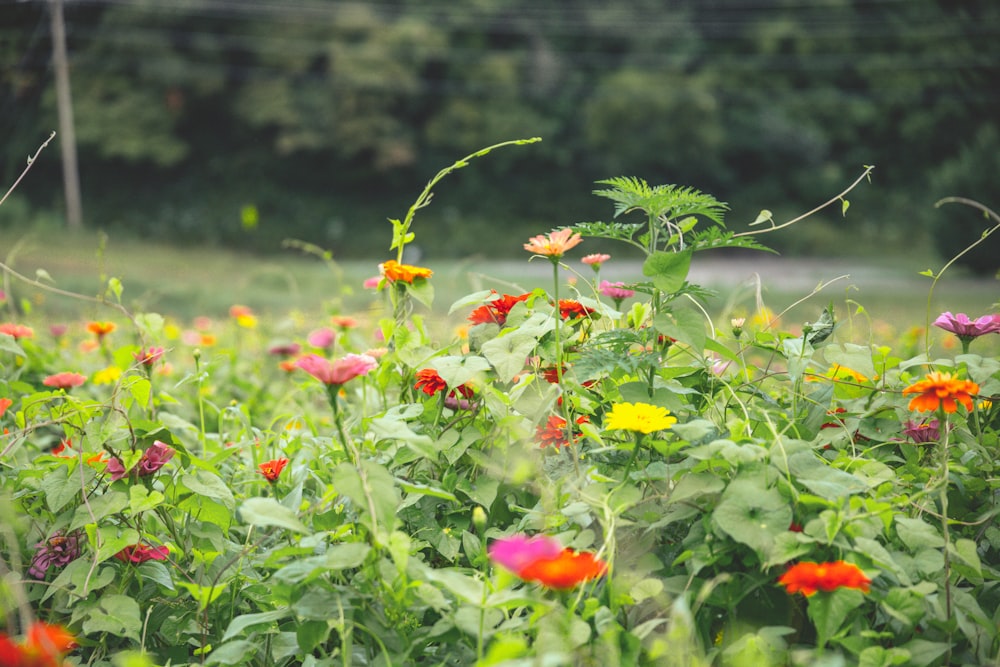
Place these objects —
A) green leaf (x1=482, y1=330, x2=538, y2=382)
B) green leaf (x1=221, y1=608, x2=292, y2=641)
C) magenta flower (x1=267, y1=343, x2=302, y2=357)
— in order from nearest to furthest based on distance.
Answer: green leaf (x1=221, y1=608, x2=292, y2=641)
green leaf (x1=482, y1=330, x2=538, y2=382)
magenta flower (x1=267, y1=343, x2=302, y2=357)

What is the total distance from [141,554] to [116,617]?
8 cm

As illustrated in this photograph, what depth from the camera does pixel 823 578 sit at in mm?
707

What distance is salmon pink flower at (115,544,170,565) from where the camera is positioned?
948 millimetres

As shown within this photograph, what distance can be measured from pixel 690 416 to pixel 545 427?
0.18 metres

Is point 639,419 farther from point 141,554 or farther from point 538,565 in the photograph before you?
point 141,554

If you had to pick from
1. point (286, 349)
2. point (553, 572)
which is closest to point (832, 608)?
point (553, 572)

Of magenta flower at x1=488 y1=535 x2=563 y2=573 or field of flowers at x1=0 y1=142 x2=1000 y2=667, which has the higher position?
magenta flower at x1=488 y1=535 x2=563 y2=573

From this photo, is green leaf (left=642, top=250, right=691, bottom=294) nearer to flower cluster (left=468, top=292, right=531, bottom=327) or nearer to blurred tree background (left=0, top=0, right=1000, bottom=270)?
flower cluster (left=468, top=292, right=531, bottom=327)

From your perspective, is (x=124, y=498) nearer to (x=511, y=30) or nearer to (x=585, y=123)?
(x=585, y=123)

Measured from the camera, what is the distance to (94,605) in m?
0.93

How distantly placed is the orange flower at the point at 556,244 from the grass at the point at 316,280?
3185 millimetres

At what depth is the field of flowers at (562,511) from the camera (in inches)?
29.8

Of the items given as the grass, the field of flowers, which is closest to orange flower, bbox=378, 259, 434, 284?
the field of flowers

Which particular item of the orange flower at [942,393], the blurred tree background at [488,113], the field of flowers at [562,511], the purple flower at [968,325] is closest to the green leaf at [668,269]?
the field of flowers at [562,511]
